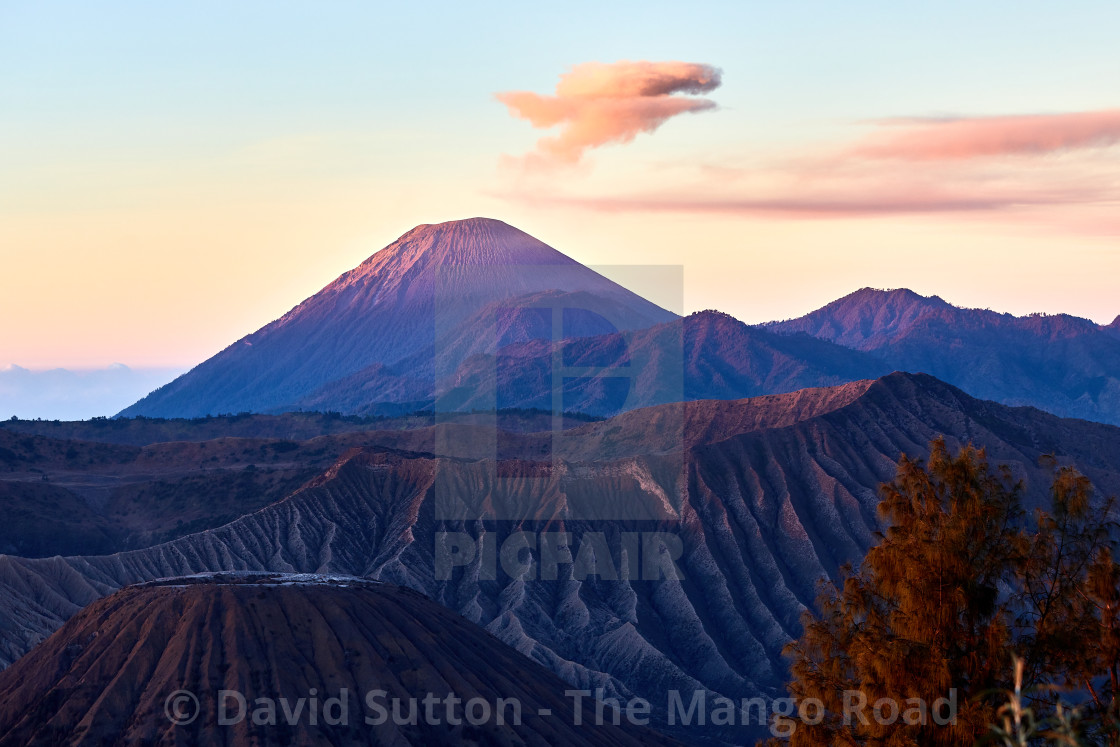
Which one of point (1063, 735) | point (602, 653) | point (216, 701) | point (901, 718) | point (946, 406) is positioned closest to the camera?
point (1063, 735)

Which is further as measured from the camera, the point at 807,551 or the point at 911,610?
the point at 807,551

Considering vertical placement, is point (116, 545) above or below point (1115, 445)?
below

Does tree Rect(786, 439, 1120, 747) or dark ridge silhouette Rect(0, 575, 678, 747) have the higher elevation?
tree Rect(786, 439, 1120, 747)

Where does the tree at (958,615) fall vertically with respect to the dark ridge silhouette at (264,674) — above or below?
above

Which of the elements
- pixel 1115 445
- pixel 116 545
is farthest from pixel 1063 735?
pixel 1115 445

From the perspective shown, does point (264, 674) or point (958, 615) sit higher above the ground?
point (958, 615)

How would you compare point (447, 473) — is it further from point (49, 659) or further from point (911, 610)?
point (911, 610)

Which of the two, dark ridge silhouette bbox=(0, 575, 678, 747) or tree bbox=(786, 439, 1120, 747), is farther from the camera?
dark ridge silhouette bbox=(0, 575, 678, 747)

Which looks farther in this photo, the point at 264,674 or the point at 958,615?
the point at 264,674
